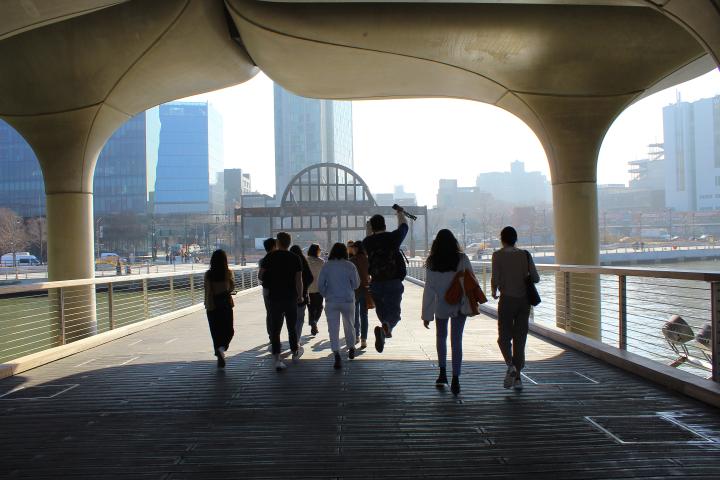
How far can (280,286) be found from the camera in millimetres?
7688

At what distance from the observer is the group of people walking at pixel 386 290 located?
6.18 m

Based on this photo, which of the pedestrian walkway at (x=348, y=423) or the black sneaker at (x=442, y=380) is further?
the black sneaker at (x=442, y=380)

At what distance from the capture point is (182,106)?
12219 cm

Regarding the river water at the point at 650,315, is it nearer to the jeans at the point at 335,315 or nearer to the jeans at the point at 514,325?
the jeans at the point at 514,325

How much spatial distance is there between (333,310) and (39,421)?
3278 mm

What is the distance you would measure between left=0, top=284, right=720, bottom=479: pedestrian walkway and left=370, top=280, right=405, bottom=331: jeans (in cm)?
61

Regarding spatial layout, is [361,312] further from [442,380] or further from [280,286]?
[442,380]

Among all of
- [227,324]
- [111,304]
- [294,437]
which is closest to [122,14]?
[111,304]

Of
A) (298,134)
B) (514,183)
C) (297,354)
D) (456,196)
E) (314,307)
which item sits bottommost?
(297,354)

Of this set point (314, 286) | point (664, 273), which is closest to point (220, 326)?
point (314, 286)

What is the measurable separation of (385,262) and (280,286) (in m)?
1.26

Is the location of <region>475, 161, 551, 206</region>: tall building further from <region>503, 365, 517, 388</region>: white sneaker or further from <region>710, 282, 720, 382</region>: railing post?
<region>710, 282, 720, 382</region>: railing post

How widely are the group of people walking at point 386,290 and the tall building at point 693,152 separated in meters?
57.3

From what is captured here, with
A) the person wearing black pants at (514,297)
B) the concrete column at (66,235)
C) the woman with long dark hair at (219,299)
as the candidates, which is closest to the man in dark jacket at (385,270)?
the person wearing black pants at (514,297)
